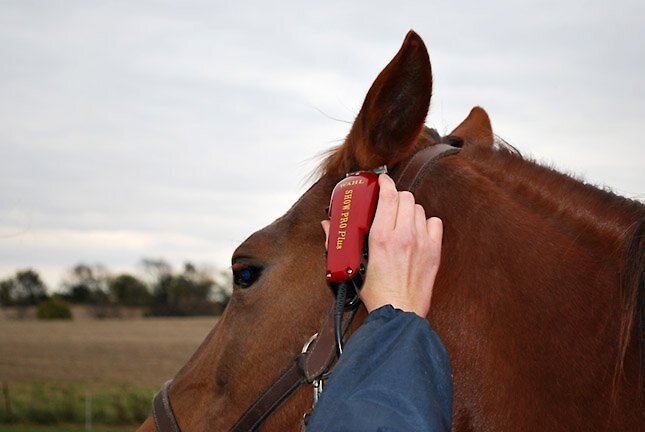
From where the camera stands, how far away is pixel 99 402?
25.2 metres

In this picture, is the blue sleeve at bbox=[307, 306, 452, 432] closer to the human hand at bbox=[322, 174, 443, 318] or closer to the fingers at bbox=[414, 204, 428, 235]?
the human hand at bbox=[322, 174, 443, 318]

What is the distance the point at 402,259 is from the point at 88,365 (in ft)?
141

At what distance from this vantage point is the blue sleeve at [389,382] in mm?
1562

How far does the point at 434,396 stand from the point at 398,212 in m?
0.52

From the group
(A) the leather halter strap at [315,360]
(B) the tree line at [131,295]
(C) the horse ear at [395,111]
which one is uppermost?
(C) the horse ear at [395,111]

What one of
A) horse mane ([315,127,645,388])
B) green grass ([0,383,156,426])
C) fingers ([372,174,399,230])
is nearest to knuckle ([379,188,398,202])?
fingers ([372,174,399,230])

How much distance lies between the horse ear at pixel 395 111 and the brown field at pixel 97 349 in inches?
1267

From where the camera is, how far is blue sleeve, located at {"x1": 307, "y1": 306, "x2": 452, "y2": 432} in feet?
5.13

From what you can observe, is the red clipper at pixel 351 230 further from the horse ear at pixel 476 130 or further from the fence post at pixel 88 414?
the fence post at pixel 88 414

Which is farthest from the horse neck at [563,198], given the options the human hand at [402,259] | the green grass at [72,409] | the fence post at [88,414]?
the fence post at [88,414]

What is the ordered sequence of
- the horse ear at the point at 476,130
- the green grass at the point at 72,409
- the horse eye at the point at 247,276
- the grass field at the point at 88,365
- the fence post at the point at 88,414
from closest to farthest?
the horse eye at the point at 247,276, the horse ear at the point at 476,130, the fence post at the point at 88,414, the green grass at the point at 72,409, the grass field at the point at 88,365

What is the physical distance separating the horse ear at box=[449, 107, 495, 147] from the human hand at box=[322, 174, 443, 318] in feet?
1.93

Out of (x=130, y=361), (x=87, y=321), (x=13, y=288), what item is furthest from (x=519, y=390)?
(x=87, y=321)

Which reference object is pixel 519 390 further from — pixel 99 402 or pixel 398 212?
pixel 99 402
